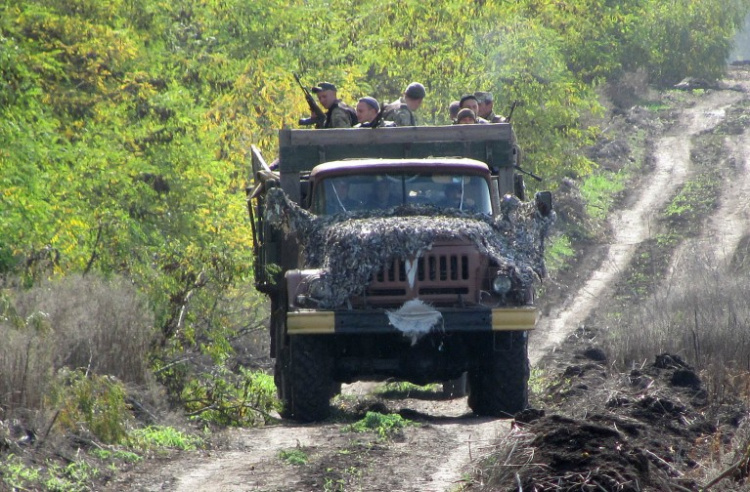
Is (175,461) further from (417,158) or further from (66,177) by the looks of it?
(66,177)

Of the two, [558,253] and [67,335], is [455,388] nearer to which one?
[67,335]

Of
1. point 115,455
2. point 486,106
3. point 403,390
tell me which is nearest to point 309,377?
point 115,455

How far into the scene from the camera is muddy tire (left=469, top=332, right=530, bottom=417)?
10614 millimetres

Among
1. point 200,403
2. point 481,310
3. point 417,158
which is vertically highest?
point 417,158

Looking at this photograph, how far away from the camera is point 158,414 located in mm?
10031

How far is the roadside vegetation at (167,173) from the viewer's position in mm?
9086

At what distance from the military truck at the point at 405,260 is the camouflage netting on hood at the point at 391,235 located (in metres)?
0.01

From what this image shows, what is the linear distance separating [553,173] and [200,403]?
1531cm

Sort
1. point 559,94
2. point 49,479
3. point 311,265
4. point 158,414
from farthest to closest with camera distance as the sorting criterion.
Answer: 1. point 559,94
2. point 311,265
3. point 158,414
4. point 49,479

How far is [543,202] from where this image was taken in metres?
10.8

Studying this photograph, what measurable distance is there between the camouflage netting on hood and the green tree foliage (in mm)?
1909

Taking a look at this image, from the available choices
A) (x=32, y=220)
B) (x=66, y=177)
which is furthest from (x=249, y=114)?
(x=32, y=220)

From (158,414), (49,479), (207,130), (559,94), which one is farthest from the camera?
(559,94)

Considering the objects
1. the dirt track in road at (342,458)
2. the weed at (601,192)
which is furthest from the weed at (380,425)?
the weed at (601,192)
